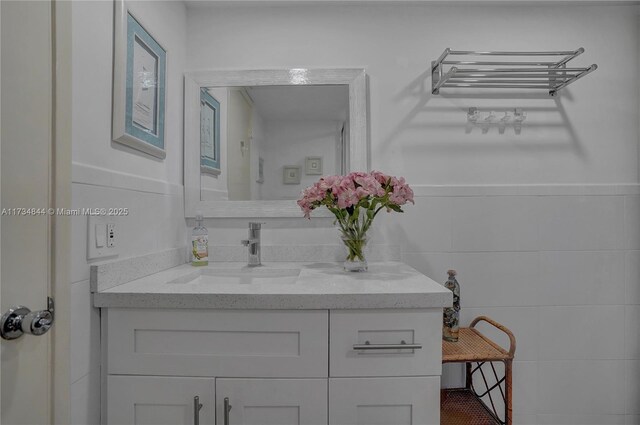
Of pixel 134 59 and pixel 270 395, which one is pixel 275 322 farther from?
pixel 134 59

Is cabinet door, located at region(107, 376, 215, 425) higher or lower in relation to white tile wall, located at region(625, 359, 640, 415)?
higher

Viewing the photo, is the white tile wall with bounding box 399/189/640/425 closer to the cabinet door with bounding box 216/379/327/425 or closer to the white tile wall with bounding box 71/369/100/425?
the cabinet door with bounding box 216/379/327/425

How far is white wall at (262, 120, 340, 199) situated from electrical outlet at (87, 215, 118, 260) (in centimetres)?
68

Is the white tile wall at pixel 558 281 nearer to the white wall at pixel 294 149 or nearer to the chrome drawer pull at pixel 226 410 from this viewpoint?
the white wall at pixel 294 149

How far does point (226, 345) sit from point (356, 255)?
0.59 m

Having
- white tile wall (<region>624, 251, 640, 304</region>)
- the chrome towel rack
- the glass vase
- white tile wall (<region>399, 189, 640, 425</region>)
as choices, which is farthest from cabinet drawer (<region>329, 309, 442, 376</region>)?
white tile wall (<region>624, 251, 640, 304</region>)

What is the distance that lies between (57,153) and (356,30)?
135cm

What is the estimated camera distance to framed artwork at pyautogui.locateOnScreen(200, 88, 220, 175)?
5.47ft

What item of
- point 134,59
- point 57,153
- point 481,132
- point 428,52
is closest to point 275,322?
point 57,153

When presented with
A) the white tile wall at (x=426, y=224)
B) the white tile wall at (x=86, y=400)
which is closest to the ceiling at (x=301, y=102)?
the white tile wall at (x=426, y=224)

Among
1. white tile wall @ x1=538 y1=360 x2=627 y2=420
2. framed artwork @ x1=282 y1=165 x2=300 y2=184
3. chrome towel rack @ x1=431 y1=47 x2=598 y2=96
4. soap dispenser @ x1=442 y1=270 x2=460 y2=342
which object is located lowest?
white tile wall @ x1=538 y1=360 x2=627 y2=420

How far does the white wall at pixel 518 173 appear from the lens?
64.8 inches

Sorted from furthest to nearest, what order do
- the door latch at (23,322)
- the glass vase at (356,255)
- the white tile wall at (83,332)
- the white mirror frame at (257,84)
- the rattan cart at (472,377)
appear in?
the white mirror frame at (257,84), the glass vase at (356,255), the rattan cart at (472,377), the white tile wall at (83,332), the door latch at (23,322)

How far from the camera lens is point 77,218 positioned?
965mm
